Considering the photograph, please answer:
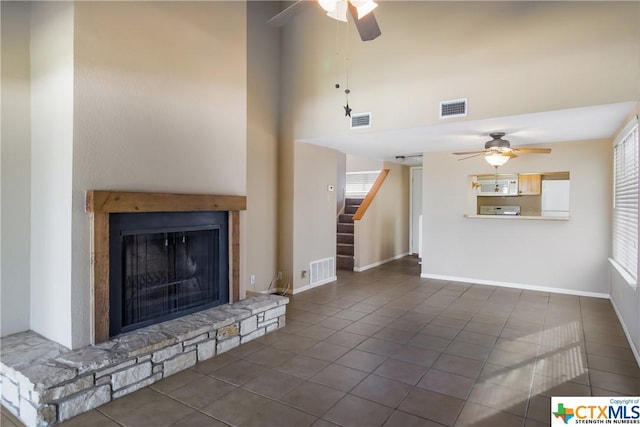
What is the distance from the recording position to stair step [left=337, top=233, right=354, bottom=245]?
→ 7.73 m

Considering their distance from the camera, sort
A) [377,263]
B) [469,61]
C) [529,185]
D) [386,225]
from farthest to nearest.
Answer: [386,225] < [377,263] < [529,185] < [469,61]

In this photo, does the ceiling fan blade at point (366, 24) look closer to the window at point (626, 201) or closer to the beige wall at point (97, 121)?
the beige wall at point (97, 121)

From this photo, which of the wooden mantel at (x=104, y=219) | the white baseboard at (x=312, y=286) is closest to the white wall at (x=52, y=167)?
the wooden mantel at (x=104, y=219)

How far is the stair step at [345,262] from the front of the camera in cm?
Answer: 745

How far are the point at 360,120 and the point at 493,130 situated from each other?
1.67 meters

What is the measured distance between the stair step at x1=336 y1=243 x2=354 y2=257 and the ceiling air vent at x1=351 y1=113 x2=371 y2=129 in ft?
10.8

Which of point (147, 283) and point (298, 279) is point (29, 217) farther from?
point (298, 279)

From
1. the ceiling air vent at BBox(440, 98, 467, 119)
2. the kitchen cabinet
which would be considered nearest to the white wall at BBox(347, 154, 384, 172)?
the kitchen cabinet

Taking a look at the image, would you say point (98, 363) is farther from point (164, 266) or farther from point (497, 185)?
point (497, 185)

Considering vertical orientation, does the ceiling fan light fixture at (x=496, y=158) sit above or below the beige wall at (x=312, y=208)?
above

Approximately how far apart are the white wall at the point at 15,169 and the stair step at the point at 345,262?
5.35 m

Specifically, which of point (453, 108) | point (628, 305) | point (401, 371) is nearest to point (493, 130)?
point (453, 108)

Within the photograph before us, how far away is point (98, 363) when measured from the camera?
2438 mm

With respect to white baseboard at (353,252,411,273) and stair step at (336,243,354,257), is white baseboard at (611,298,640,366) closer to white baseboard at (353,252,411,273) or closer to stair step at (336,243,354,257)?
white baseboard at (353,252,411,273)
